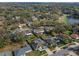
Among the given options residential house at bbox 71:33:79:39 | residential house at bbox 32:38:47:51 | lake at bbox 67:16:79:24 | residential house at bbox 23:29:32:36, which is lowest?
residential house at bbox 32:38:47:51

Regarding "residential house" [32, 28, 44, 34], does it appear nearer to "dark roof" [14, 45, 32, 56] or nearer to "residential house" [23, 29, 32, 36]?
"residential house" [23, 29, 32, 36]

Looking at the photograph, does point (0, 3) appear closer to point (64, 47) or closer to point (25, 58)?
point (25, 58)

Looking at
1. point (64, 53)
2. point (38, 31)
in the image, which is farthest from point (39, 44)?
point (64, 53)

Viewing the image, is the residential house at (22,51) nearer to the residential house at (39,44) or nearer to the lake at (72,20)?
the residential house at (39,44)

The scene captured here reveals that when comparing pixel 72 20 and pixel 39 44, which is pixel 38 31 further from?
Result: pixel 72 20

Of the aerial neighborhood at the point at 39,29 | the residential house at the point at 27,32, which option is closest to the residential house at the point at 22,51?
the aerial neighborhood at the point at 39,29

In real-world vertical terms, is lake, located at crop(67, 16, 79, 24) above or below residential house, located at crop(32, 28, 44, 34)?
above

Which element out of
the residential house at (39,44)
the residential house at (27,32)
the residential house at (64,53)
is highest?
the residential house at (27,32)

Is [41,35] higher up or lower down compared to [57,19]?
lower down

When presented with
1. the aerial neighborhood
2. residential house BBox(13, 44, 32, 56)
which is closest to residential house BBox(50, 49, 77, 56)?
the aerial neighborhood

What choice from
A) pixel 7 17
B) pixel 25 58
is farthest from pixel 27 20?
pixel 25 58

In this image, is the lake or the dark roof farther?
the lake
